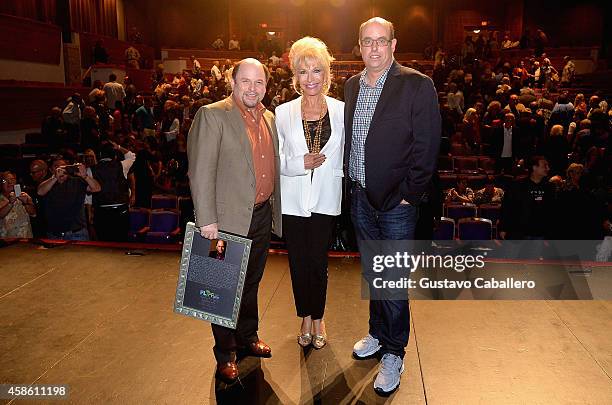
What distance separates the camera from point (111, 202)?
5578 mm

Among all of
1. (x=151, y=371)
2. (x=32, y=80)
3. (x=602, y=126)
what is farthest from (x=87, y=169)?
(x=32, y=80)

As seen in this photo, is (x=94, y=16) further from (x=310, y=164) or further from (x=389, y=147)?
(x=389, y=147)

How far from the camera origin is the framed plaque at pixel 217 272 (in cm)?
258

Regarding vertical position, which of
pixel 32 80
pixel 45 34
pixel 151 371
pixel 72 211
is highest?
pixel 45 34

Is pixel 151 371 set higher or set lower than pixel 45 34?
lower

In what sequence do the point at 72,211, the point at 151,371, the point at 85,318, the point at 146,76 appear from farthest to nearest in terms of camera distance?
the point at 146,76 < the point at 72,211 < the point at 85,318 < the point at 151,371

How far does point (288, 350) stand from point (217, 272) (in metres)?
0.72

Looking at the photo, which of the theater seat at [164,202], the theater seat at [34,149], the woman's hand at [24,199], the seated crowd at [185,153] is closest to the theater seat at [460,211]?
the seated crowd at [185,153]

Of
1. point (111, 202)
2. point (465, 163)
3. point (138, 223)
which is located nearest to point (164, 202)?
point (138, 223)

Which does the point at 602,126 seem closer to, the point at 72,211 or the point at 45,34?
the point at 72,211

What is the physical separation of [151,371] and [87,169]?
330 cm

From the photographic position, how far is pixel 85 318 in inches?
135

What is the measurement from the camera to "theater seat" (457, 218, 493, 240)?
5496mm

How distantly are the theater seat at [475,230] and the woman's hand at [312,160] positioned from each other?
3225 millimetres
